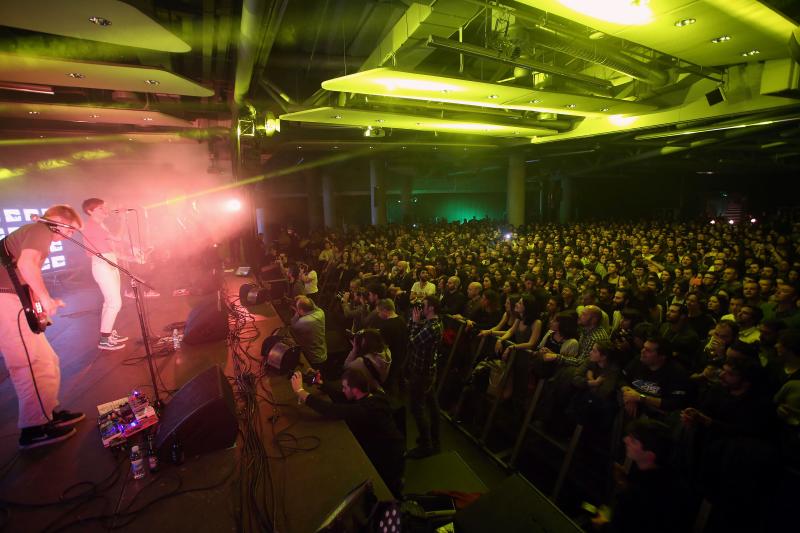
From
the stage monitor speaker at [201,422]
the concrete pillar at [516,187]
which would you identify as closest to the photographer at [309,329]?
the stage monitor speaker at [201,422]

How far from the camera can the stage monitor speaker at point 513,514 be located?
64.9 inches

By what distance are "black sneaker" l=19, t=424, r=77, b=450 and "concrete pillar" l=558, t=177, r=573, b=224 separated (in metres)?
22.5

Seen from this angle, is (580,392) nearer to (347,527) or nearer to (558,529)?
(558,529)

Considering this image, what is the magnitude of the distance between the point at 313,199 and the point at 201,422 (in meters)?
16.8

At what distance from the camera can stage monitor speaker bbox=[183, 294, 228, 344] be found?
3.93 meters

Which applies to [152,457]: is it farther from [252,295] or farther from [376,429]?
[252,295]

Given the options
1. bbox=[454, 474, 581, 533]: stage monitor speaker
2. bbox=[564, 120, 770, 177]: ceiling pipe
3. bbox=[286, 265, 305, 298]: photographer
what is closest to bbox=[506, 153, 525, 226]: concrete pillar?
bbox=[564, 120, 770, 177]: ceiling pipe

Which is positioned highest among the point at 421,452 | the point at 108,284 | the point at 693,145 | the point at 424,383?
the point at 693,145

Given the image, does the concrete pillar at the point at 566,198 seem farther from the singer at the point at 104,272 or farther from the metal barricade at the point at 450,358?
the singer at the point at 104,272

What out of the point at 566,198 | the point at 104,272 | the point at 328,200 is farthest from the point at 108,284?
the point at 566,198

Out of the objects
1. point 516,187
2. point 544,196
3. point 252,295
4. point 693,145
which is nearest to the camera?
point 252,295

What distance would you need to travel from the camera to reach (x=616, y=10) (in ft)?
8.27

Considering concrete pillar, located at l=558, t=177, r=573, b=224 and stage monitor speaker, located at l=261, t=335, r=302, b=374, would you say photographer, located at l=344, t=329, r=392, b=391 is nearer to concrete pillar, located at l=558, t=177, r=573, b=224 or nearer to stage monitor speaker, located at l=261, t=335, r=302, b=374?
stage monitor speaker, located at l=261, t=335, r=302, b=374

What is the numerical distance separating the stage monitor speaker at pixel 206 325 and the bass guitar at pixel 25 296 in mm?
1687
